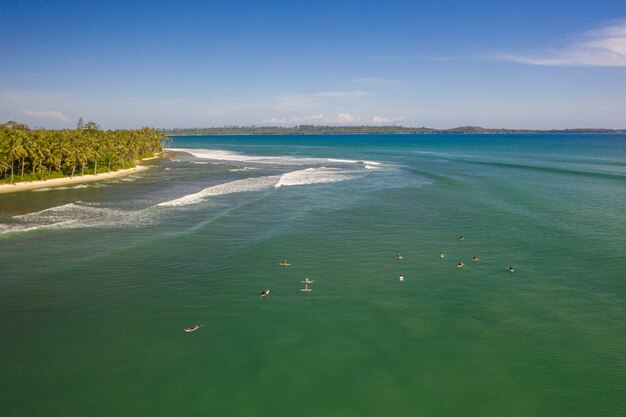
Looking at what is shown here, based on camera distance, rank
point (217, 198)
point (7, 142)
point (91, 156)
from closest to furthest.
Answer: point (217, 198) < point (7, 142) < point (91, 156)

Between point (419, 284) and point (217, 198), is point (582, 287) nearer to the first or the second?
point (419, 284)

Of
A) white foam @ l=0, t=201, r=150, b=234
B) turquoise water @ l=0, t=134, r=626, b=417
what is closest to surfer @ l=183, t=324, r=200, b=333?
turquoise water @ l=0, t=134, r=626, b=417

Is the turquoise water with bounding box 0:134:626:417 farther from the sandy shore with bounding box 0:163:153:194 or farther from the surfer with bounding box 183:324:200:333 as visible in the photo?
the sandy shore with bounding box 0:163:153:194


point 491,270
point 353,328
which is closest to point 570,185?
point 491,270

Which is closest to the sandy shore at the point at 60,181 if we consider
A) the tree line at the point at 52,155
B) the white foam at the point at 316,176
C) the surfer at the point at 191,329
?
the tree line at the point at 52,155

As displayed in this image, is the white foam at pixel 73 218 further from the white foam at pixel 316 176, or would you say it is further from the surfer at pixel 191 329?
the white foam at pixel 316 176

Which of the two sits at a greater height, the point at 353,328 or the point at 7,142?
the point at 7,142
